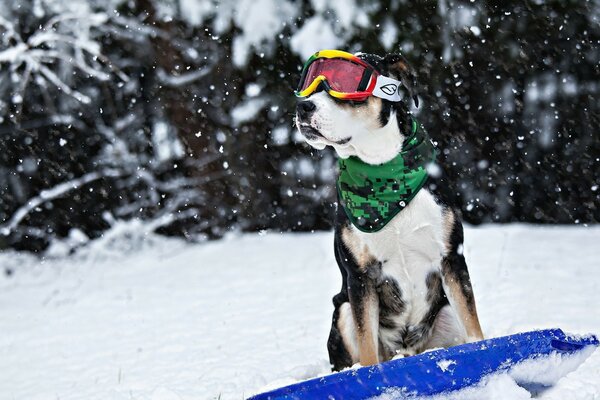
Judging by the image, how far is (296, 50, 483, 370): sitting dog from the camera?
3.48 meters

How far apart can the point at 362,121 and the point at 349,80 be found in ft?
0.69

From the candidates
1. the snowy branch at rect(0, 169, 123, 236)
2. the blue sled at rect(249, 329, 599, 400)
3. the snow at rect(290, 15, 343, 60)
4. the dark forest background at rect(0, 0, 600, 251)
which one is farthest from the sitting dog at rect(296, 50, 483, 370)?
the snowy branch at rect(0, 169, 123, 236)

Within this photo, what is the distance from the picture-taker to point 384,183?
11.7ft

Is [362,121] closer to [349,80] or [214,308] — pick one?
[349,80]

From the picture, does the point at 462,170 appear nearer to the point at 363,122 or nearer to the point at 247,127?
the point at 247,127

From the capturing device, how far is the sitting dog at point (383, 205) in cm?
348

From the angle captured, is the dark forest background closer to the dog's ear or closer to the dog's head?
the dog's ear

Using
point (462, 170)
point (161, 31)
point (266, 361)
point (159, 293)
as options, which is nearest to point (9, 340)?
point (159, 293)

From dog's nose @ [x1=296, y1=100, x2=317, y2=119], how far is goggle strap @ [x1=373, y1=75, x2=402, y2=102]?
31cm

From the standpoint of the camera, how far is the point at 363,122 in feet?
11.6

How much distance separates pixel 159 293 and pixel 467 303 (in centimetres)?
529

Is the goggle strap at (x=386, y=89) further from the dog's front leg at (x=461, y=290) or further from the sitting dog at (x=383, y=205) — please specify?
the dog's front leg at (x=461, y=290)

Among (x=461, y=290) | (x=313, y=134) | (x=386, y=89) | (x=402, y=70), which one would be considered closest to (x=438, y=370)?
(x=461, y=290)

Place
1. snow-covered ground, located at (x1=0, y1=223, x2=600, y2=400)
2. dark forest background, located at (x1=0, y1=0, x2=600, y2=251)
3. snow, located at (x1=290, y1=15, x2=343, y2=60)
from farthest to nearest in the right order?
1. dark forest background, located at (x1=0, y1=0, x2=600, y2=251)
2. snow, located at (x1=290, y1=15, x2=343, y2=60)
3. snow-covered ground, located at (x1=0, y1=223, x2=600, y2=400)
